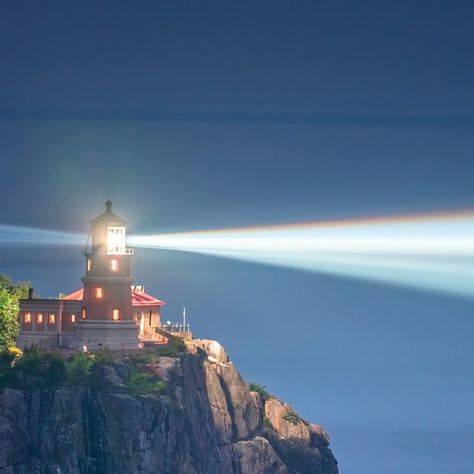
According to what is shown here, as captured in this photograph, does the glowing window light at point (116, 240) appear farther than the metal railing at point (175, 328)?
No

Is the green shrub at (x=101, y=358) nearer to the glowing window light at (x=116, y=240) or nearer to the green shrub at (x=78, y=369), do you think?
the green shrub at (x=78, y=369)

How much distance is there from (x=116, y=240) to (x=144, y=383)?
358 inches

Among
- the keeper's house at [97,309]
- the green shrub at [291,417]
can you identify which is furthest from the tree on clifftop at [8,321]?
the green shrub at [291,417]

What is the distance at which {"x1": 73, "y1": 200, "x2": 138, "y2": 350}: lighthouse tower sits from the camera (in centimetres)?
9531

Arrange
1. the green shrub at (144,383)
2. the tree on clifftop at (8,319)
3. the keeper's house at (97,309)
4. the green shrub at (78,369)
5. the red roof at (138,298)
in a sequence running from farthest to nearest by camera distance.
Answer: the red roof at (138,298) < the keeper's house at (97,309) < the tree on clifftop at (8,319) < the green shrub at (144,383) < the green shrub at (78,369)

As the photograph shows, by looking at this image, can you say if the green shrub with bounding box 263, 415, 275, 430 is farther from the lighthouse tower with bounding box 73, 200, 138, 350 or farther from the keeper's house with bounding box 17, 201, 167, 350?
the lighthouse tower with bounding box 73, 200, 138, 350

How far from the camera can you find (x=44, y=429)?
84188 mm

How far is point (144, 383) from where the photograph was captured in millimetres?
90062

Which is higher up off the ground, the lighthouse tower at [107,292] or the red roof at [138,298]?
the red roof at [138,298]

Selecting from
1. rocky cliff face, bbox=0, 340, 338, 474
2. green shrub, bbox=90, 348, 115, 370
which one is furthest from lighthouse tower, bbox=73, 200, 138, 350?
green shrub, bbox=90, 348, 115, 370

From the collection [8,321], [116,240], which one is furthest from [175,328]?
[8,321]

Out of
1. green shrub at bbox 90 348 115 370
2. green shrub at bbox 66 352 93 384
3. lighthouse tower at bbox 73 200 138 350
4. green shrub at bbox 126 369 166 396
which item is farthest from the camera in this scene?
lighthouse tower at bbox 73 200 138 350

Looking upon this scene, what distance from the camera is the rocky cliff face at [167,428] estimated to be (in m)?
83.9

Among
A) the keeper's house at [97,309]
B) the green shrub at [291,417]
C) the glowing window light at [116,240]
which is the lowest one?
the green shrub at [291,417]
